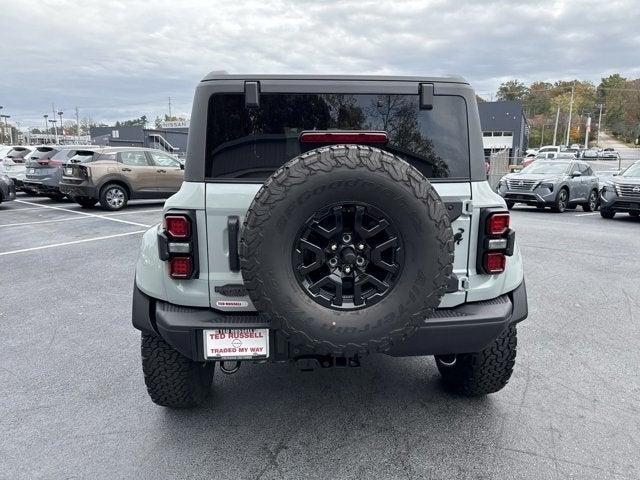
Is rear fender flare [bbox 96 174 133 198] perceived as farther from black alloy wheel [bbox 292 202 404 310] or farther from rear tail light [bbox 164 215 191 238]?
black alloy wheel [bbox 292 202 404 310]

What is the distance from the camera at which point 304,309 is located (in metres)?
2.18

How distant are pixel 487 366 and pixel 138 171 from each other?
40.6 feet

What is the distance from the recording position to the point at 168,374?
9.29 ft

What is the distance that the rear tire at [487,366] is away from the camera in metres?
2.91

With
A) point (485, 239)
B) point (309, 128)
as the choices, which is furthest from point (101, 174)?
point (485, 239)

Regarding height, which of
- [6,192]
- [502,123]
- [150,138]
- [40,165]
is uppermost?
[502,123]

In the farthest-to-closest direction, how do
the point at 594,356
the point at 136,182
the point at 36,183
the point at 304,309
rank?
the point at 36,183 → the point at 136,182 → the point at 594,356 → the point at 304,309

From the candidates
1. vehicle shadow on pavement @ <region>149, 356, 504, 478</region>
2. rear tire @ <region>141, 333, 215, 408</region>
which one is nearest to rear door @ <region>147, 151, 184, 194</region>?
vehicle shadow on pavement @ <region>149, 356, 504, 478</region>

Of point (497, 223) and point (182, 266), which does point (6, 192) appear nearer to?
point (182, 266)

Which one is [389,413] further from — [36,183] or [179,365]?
[36,183]

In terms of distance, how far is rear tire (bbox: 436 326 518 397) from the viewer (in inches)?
115

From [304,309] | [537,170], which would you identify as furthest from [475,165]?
[537,170]

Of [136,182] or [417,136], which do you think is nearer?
[417,136]

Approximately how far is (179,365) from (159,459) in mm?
508
